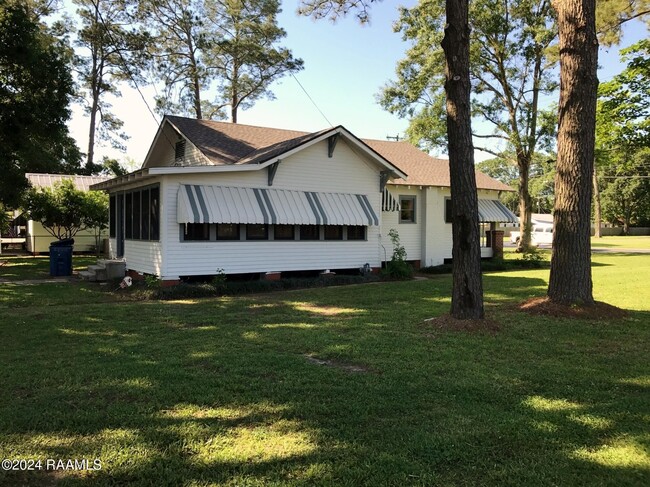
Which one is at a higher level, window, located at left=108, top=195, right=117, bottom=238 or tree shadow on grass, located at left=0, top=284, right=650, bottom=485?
window, located at left=108, top=195, right=117, bottom=238

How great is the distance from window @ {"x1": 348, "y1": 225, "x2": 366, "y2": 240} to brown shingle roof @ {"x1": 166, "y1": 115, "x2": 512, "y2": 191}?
3.14 meters

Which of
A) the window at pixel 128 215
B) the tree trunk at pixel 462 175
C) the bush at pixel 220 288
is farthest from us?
the window at pixel 128 215

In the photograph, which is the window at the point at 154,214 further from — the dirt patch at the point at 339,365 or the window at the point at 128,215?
the dirt patch at the point at 339,365

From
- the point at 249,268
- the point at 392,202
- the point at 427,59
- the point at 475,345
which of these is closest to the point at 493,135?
the point at 427,59

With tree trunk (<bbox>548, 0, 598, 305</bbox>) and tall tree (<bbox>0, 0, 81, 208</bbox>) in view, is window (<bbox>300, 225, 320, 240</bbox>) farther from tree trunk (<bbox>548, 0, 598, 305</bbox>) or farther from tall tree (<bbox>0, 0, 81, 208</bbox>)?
tall tree (<bbox>0, 0, 81, 208</bbox>)

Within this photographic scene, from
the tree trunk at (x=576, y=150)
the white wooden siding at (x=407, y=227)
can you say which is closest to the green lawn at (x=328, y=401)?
the tree trunk at (x=576, y=150)

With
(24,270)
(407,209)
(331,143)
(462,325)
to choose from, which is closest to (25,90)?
(24,270)

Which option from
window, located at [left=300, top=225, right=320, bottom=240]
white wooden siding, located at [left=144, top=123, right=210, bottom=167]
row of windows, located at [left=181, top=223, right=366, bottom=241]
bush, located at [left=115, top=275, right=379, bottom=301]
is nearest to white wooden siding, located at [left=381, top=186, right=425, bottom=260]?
row of windows, located at [left=181, top=223, right=366, bottom=241]

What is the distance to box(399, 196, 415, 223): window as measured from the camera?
1906cm

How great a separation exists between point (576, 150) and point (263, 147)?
32.4 feet

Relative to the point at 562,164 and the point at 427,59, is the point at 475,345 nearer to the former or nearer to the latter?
the point at 562,164

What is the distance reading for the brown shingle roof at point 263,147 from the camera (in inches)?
579

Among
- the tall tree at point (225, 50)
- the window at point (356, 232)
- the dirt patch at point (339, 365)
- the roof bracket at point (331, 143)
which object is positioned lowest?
the dirt patch at point (339, 365)

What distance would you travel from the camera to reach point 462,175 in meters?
8.07
